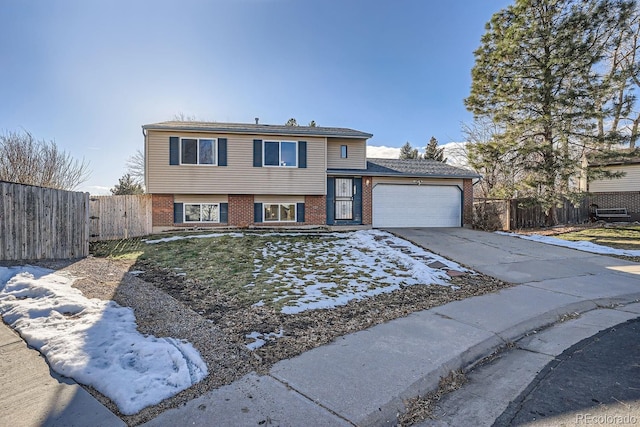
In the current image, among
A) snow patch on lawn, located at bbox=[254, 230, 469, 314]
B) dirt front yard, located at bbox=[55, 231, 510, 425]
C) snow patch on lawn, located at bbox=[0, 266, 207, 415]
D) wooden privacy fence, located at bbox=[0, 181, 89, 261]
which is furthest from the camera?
wooden privacy fence, located at bbox=[0, 181, 89, 261]

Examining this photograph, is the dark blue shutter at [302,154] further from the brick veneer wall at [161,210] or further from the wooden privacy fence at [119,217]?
the wooden privacy fence at [119,217]

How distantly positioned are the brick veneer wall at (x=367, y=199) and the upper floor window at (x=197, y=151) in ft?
22.6

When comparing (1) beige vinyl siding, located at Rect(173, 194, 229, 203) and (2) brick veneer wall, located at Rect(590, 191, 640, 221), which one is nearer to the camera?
(1) beige vinyl siding, located at Rect(173, 194, 229, 203)

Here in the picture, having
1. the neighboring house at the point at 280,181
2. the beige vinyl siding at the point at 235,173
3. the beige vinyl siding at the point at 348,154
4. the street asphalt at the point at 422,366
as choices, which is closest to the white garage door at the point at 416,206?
the neighboring house at the point at 280,181

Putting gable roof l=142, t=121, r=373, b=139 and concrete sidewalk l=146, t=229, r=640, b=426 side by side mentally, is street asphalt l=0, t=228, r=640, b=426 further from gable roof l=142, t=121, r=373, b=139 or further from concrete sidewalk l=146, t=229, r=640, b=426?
gable roof l=142, t=121, r=373, b=139

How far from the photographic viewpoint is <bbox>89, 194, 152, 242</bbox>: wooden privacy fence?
13906 mm

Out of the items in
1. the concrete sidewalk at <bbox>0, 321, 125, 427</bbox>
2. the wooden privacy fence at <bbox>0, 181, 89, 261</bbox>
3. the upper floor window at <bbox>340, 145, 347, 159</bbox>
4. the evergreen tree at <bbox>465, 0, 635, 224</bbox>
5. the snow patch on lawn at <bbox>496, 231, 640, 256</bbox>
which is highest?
the evergreen tree at <bbox>465, 0, 635, 224</bbox>

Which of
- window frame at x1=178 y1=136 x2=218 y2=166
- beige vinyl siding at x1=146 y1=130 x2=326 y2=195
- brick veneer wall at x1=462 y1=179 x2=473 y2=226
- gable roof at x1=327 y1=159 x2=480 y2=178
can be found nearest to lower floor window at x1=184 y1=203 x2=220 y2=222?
beige vinyl siding at x1=146 y1=130 x2=326 y2=195

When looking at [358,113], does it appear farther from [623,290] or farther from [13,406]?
[13,406]

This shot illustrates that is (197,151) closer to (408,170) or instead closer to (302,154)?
(302,154)

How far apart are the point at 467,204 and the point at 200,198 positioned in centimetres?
1307

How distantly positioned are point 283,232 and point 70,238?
7313mm

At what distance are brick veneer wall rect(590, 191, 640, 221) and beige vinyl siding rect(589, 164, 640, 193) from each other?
39 cm

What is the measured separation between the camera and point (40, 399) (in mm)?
2828
